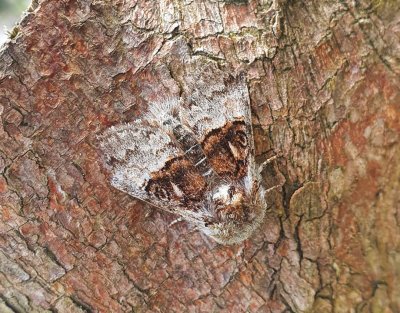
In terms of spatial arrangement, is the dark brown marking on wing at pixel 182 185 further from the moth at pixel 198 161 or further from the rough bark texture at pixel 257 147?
the rough bark texture at pixel 257 147

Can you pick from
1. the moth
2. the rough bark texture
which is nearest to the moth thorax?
the moth

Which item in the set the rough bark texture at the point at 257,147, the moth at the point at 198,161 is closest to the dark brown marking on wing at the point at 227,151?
the moth at the point at 198,161

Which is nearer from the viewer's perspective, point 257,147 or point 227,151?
point 257,147

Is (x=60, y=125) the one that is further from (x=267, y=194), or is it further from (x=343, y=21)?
(x=343, y=21)

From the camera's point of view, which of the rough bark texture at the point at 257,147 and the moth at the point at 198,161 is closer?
the rough bark texture at the point at 257,147

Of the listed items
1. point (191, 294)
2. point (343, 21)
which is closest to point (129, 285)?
point (191, 294)

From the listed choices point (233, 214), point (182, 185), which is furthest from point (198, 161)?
point (233, 214)

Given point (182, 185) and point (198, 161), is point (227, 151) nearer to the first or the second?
point (198, 161)
